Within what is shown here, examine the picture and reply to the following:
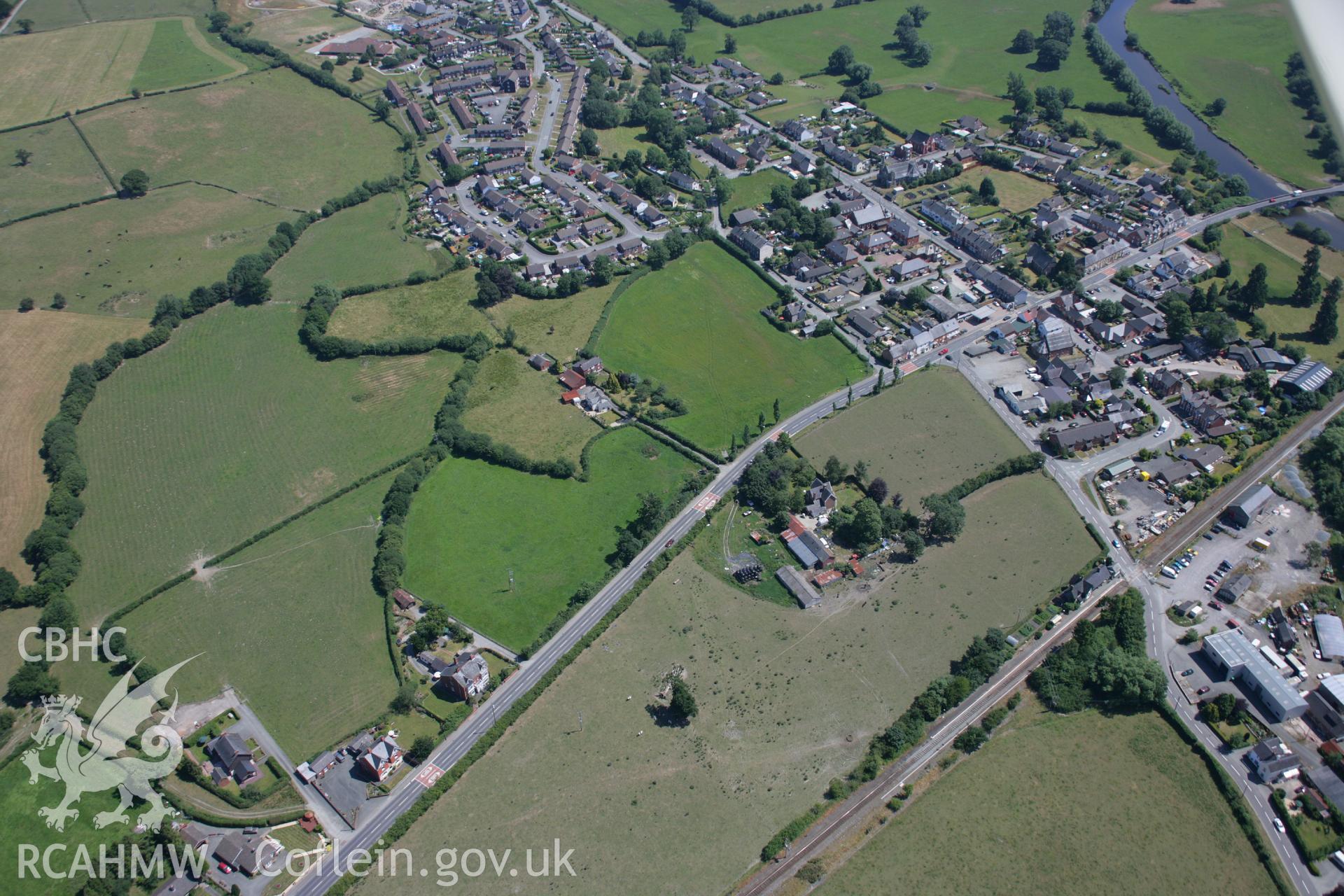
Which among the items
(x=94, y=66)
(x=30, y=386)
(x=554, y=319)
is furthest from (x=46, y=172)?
(x=554, y=319)

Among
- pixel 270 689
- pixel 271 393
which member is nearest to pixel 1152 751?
pixel 270 689

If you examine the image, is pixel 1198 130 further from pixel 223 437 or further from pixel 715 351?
pixel 223 437

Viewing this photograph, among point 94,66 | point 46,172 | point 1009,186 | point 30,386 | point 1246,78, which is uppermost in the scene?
point 1246,78

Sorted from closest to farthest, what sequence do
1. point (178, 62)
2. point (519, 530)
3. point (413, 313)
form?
point (519, 530) → point (413, 313) → point (178, 62)

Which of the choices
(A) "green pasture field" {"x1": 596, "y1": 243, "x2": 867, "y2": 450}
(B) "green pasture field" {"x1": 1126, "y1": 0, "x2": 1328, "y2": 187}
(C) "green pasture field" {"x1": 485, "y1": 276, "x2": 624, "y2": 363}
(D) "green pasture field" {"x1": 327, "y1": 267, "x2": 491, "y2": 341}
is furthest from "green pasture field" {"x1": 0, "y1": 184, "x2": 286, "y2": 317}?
(B) "green pasture field" {"x1": 1126, "y1": 0, "x2": 1328, "y2": 187}

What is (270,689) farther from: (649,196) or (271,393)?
(649,196)

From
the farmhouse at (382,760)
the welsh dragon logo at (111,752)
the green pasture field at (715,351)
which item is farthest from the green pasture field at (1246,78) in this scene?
the welsh dragon logo at (111,752)
